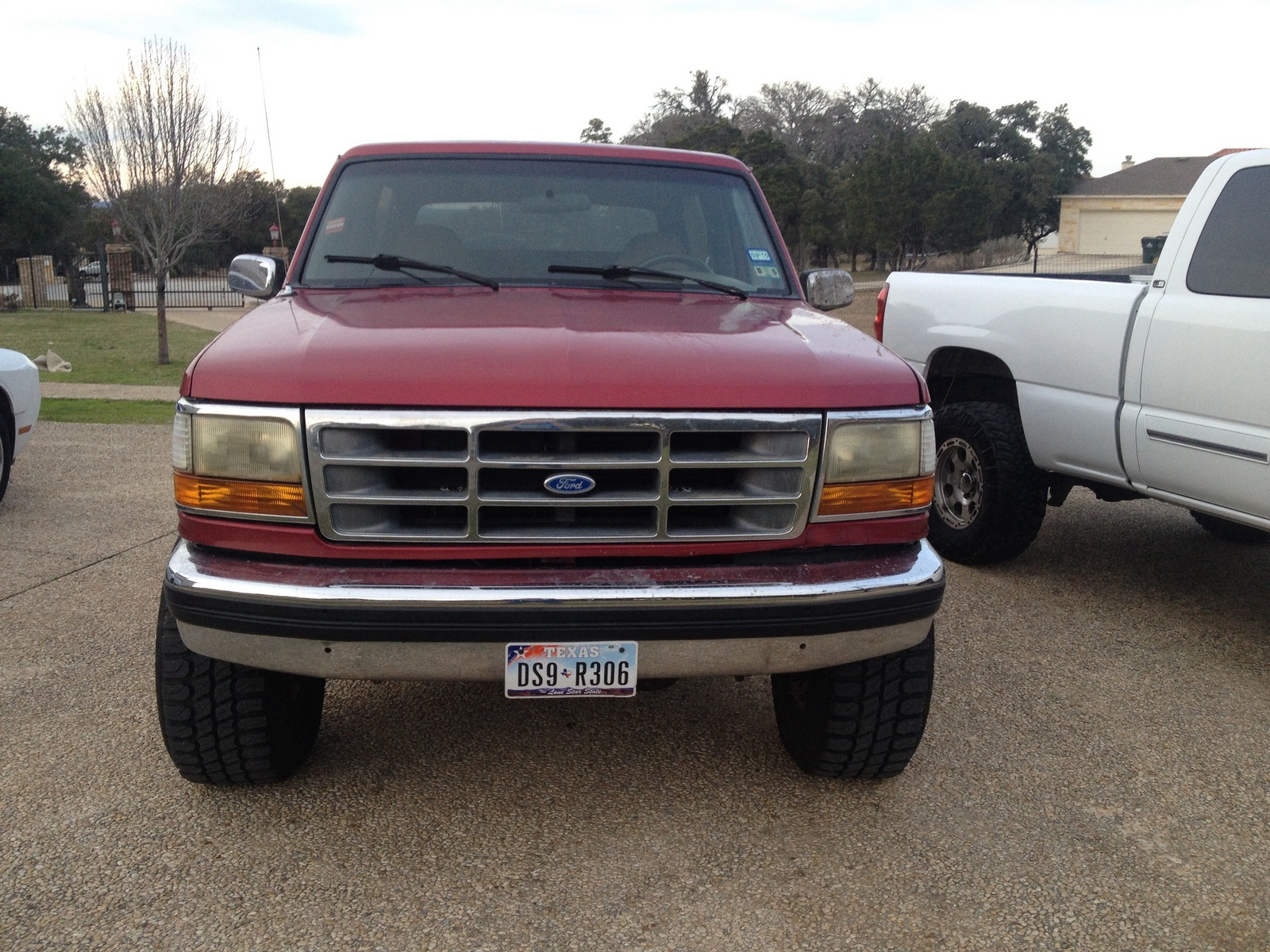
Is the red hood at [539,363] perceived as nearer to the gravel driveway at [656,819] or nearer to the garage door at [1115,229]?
the gravel driveway at [656,819]

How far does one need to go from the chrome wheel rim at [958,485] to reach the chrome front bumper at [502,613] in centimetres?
304

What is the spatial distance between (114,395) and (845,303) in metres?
10.9

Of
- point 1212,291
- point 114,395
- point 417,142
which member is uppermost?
point 417,142

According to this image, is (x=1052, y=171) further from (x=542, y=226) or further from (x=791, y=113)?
(x=542, y=226)

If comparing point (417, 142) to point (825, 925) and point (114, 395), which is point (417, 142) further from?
point (114, 395)

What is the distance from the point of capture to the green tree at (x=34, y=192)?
4381cm

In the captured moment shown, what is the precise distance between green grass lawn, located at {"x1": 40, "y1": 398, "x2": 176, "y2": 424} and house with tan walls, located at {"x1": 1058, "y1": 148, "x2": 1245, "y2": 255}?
133 ft

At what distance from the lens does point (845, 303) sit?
4320mm

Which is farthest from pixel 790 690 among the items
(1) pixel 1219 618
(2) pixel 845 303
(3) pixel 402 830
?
(1) pixel 1219 618

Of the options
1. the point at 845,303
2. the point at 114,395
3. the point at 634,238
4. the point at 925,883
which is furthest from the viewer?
the point at 114,395

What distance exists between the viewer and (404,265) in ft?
12.0

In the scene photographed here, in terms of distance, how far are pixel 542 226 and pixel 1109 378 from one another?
2.58 metres

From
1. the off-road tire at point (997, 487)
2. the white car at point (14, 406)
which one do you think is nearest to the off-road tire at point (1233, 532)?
the off-road tire at point (997, 487)

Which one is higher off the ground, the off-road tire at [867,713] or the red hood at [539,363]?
the red hood at [539,363]
